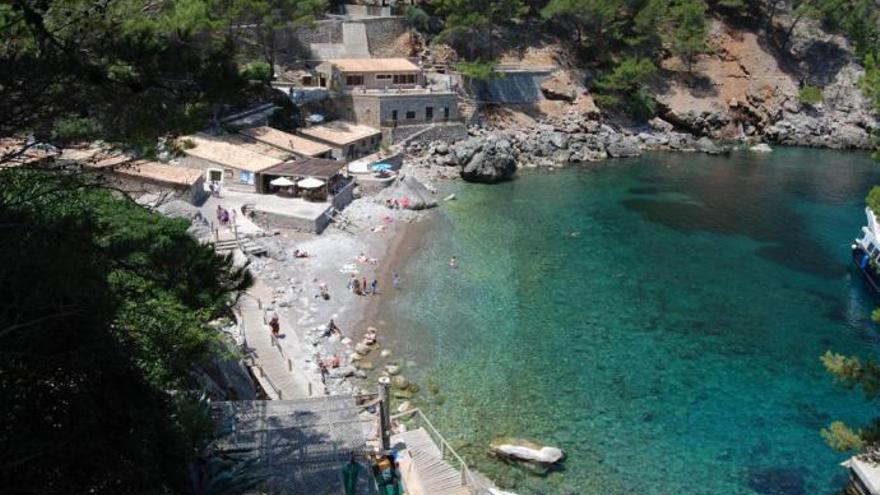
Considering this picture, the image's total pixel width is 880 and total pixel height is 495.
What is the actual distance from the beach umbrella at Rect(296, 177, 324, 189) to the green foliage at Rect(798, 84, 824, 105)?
2022 inches

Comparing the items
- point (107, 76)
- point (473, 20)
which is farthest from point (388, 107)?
point (107, 76)

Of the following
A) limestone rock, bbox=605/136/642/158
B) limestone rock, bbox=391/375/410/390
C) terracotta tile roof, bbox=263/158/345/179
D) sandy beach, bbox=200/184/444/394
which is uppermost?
terracotta tile roof, bbox=263/158/345/179

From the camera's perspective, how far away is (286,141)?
43531 mm

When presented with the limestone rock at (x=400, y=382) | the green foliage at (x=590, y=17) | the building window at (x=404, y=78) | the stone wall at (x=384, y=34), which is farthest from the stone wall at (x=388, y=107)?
the limestone rock at (x=400, y=382)

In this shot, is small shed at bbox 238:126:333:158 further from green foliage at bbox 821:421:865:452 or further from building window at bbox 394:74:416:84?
green foliage at bbox 821:421:865:452

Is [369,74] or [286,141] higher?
[369,74]

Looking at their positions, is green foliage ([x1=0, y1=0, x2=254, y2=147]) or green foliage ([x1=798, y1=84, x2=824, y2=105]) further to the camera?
green foliage ([x1=798, y1=84, x2=824, y2=105])

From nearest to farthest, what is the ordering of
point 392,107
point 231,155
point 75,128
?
point 75,128, point 231,155, point 392,107

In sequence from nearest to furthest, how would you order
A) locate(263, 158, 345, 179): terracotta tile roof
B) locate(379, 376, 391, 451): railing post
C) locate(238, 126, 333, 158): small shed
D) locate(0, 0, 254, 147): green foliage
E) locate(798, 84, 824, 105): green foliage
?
locate(0, 0, 254, 147): green foliage < locate(379, 376, 391, 451): railing post < locate(263, 158, 345, 179): terracotta tile roof < locate(238, 126, 333, 158): small shed < locate(798, 84, 824, 105): green foliage

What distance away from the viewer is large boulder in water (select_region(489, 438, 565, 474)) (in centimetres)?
2003

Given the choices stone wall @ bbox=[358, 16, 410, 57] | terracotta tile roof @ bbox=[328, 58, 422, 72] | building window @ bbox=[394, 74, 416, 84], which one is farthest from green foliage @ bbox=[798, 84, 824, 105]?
building window @ bbox=[394, 74, 416, 84]

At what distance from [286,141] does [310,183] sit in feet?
23.4

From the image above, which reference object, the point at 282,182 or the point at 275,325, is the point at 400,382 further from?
the point at 282,182

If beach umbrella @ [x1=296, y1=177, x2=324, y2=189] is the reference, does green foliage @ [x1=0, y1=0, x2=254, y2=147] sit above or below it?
above
